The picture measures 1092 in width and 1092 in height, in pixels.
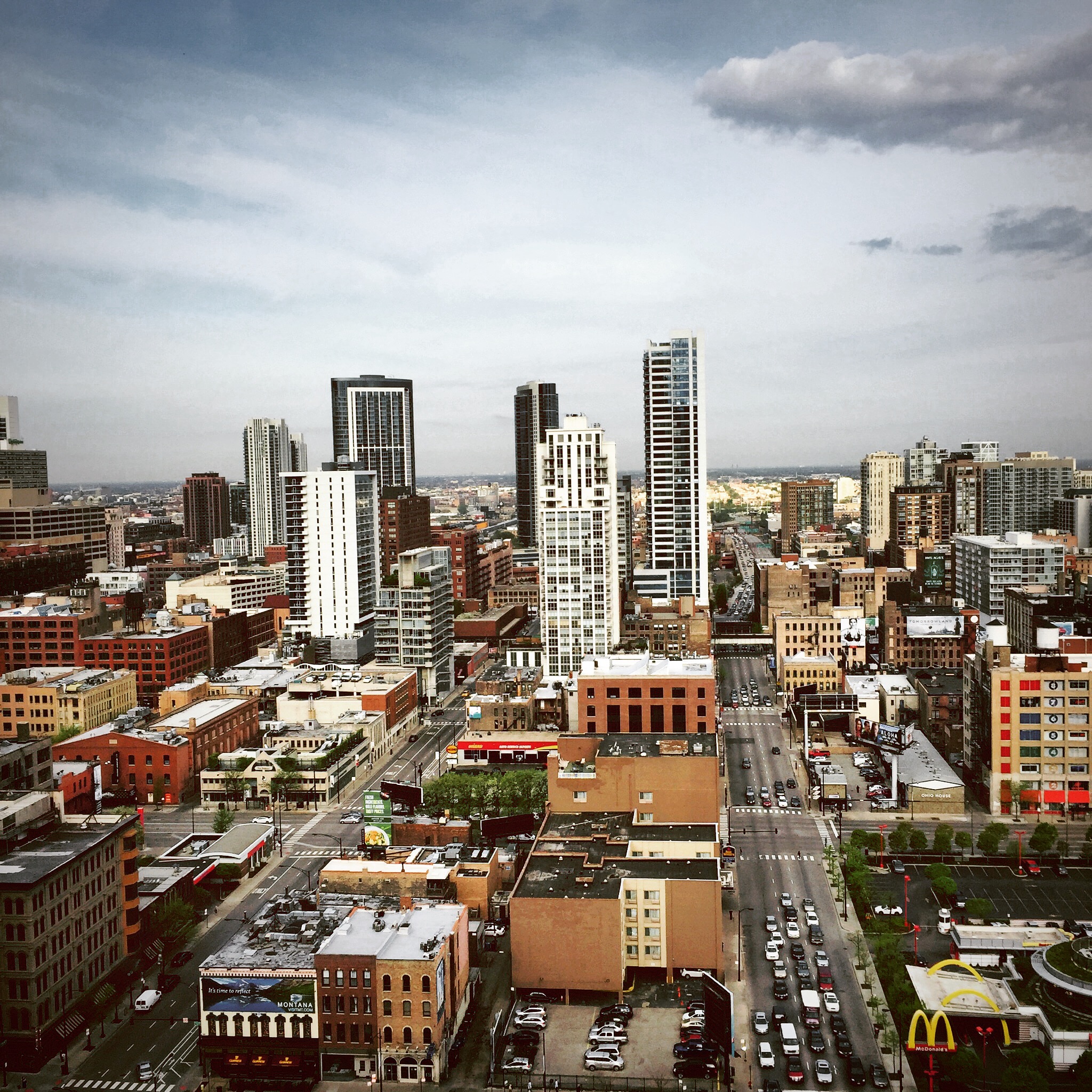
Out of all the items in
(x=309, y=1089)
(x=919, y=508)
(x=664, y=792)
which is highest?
(x=919, y=508)

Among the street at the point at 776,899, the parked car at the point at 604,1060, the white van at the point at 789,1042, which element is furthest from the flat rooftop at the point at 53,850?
the white van at the point at 789,1042

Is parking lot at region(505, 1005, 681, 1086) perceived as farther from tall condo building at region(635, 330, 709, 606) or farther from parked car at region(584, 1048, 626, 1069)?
tall condo building at region(635, 330, 709, 606)

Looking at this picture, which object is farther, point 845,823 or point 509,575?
point 509,575

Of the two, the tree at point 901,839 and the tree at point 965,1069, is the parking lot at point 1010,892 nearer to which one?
the tree at point 901,839

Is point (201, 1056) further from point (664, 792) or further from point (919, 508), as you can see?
point (919, 508)

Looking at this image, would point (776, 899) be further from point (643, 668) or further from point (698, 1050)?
point (643, 668)

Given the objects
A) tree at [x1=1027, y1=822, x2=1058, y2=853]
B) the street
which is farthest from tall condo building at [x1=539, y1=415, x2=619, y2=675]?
tree at [x1=1027, y1=822, x2=1058, y2=853]

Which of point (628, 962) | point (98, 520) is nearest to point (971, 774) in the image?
point (628, 962)

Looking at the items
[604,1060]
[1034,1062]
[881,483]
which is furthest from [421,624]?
[881,483]
